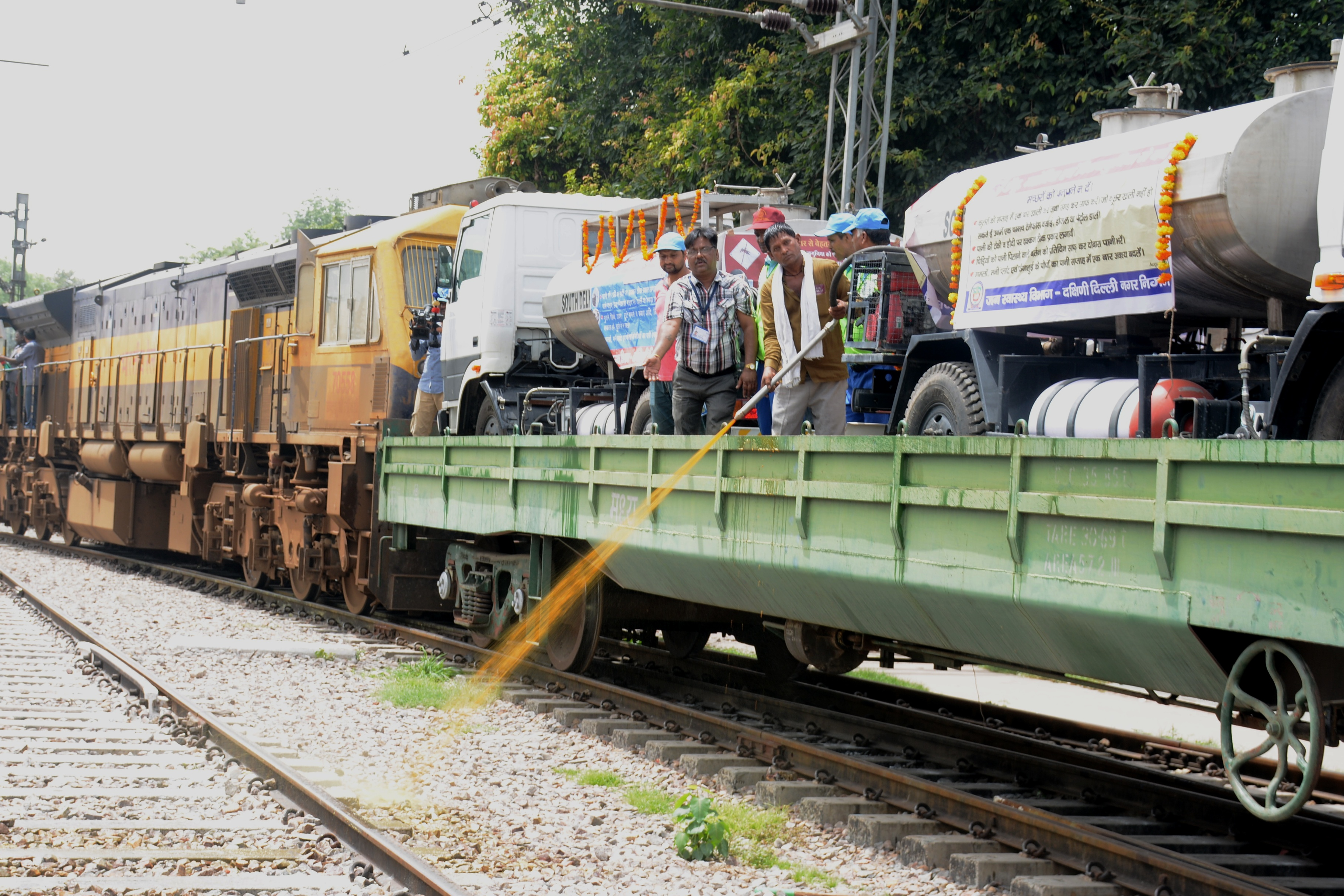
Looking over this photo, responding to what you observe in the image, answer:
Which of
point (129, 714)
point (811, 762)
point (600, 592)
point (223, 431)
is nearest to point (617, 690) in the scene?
point (600, 592)

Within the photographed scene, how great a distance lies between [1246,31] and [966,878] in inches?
525

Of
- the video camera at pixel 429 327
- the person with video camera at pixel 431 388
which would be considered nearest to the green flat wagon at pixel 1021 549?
the person with video camera at pixel 431 388

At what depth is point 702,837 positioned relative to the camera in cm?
605

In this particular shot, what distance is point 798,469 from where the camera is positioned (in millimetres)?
6852

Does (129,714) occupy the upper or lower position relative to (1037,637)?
lower

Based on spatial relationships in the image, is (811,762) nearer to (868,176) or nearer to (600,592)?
(600,592)

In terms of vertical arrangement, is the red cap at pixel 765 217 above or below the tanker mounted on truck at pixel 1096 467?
above

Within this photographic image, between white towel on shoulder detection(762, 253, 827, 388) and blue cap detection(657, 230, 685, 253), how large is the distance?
0.94m

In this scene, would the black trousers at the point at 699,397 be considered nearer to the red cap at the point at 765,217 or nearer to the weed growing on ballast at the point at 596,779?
the red cap at the point at 765,217

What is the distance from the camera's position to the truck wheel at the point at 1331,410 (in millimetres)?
5250

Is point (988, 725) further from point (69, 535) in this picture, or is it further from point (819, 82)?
point (69, 535)

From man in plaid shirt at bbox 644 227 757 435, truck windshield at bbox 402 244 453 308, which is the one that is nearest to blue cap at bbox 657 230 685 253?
man in plaid shirt at bbox 644 227 757 435

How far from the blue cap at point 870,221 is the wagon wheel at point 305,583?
27.2 feet

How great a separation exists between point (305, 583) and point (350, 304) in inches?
119
